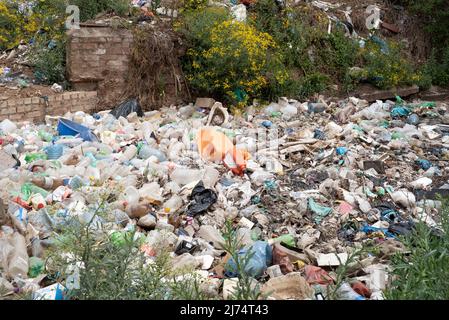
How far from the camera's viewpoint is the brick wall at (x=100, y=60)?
6906 millimetres

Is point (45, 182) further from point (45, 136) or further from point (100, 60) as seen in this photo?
point (100, 60)

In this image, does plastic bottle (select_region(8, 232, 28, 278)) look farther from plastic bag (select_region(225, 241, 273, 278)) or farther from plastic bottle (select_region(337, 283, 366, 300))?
plastic bottle (select_region(337, 283, 366, 300))

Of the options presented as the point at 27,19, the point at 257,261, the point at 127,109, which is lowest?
the point at 127,109

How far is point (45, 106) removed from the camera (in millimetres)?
6559

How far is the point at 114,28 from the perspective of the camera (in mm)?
7098

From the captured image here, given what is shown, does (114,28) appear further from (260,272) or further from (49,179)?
(260,272)

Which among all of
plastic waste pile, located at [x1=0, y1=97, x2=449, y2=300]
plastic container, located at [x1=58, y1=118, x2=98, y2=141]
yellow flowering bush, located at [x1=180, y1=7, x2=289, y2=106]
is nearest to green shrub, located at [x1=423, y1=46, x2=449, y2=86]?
plastic waste pile, located at [x1=0, y1=97, x2=449, y2=300]

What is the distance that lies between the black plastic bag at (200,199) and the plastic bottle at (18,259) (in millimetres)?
1305

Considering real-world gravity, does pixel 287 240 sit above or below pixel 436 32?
below

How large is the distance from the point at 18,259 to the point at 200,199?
1555 mm

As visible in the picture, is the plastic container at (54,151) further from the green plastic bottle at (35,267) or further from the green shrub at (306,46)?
the green shrub at (306,46)

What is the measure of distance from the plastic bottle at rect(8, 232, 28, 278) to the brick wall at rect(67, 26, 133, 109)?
3923 millimetres

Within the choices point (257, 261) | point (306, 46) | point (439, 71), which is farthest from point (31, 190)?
point (439, 71)

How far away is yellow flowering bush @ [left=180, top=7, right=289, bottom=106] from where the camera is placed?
275 inches
